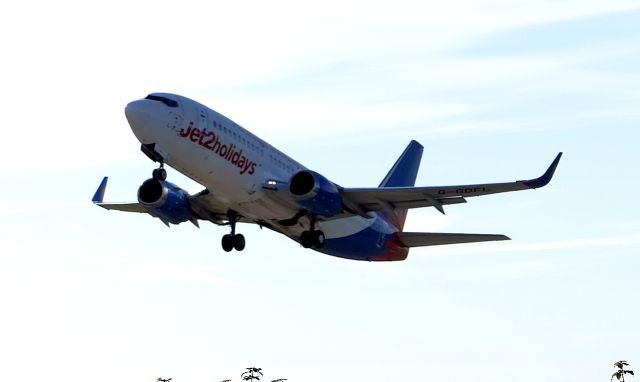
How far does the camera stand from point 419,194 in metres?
61.2

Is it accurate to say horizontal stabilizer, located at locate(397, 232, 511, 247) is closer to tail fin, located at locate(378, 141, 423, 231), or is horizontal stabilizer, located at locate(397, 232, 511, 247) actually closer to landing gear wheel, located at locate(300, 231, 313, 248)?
tail fin, located at locate(378, 141, 423, 231)

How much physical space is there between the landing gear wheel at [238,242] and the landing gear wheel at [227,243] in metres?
0.15

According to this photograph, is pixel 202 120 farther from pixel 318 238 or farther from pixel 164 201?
pixel 318 238

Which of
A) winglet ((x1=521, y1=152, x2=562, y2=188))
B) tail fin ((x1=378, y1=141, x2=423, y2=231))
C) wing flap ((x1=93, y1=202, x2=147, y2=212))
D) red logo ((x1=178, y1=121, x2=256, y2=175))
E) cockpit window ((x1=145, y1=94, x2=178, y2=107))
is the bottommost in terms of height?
winglet ((x1=521, y1=152, x2=562, y2=188))

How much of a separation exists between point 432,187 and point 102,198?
67.7 feet

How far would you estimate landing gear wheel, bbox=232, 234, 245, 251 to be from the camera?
65.5 m

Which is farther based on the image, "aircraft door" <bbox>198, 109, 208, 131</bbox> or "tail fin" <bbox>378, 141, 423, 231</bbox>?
"tail fin" <bbox>378, 141, 423, 231</bbox>

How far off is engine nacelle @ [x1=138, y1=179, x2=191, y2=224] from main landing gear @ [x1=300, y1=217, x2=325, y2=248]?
5.67m

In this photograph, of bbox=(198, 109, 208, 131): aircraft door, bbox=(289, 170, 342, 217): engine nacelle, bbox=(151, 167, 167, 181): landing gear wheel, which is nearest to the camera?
bbox=(198, 109, 208, 131): aircraft door

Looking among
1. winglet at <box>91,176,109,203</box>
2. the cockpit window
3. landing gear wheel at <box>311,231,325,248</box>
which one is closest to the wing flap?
winglet at <box>91,176,109,203</box>

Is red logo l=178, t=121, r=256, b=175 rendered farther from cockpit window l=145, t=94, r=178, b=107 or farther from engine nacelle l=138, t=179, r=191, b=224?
engine nacelle l=138, t=179, r=191, b=224

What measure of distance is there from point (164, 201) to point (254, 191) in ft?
18.2

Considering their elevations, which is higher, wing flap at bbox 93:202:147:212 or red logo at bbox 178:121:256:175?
wing flap at bbox 93:202:147:212

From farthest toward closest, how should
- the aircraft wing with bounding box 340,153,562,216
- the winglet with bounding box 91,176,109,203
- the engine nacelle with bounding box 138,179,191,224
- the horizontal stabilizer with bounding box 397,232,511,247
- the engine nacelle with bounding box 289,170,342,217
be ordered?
the winglet with bounding box 91,176,109,203 → the horizontal stabilizer with bounding box 397,232,511,247 → the engine nacelle with bounding box 138,179,191,224 → the engine nacelle with bounding box 289,170,342,217 → the aircraft wing with bounding box 340,153,562,216
